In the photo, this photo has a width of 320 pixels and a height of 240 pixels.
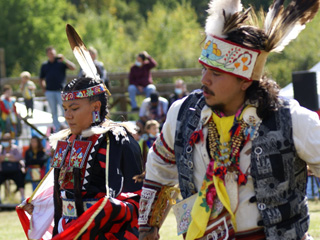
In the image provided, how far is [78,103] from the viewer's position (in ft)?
16.2

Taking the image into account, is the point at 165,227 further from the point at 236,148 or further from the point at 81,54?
the point at 236,148

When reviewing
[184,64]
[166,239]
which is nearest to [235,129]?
[166,239]

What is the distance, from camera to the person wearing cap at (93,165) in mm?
4762

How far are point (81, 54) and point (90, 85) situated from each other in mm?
436

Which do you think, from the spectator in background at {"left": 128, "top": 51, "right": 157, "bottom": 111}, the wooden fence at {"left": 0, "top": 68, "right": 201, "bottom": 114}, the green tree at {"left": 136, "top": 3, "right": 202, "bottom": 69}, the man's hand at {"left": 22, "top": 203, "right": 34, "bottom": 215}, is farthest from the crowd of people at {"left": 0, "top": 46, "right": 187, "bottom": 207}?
the green tree at {"left": 136, "top": 3, "right": 202, "bottom": 69}

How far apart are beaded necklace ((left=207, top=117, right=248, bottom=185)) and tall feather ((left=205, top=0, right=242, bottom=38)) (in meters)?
0.43

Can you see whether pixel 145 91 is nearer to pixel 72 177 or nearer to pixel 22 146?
pixel 22 146

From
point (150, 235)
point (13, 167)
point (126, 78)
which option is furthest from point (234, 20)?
point (126, 78)

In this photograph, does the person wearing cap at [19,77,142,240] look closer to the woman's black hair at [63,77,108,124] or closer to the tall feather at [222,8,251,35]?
the woman's black hair at [63,77,108,124]

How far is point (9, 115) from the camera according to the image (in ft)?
49.2

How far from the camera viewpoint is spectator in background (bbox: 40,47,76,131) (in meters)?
13.9

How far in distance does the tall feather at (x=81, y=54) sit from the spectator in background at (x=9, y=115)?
9426 millimetres

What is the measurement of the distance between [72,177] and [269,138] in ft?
5.82

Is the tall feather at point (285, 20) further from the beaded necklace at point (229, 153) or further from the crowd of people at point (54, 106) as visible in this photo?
the crowd of people at point (54, 106)
